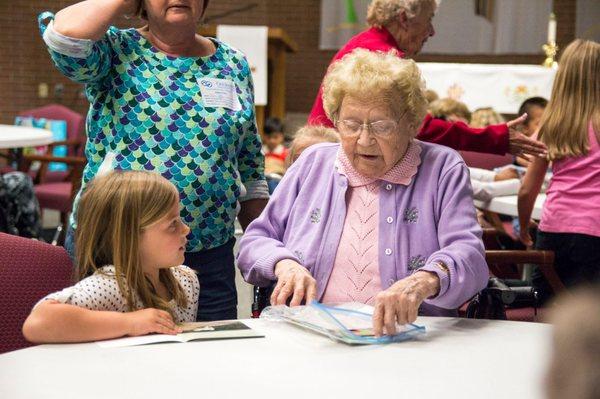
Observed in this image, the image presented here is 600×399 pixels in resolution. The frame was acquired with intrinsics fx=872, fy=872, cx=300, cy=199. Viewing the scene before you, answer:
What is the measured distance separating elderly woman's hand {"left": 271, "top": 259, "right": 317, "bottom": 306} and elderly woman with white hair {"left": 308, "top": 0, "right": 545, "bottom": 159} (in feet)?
3.74

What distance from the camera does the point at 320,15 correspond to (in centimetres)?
1177

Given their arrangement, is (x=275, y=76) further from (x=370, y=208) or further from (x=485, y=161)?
(x=370, y=208)

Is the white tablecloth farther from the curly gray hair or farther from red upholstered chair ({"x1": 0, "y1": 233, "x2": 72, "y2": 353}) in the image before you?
red upholstered chair ({"x1": 0, "y1": 233, "x2": 72, "y2": 353})

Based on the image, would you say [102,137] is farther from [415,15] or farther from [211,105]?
[415,15]

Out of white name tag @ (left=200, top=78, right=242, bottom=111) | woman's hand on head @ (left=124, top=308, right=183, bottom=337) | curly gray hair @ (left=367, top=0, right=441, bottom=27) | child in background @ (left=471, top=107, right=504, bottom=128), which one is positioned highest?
curly gray hair @ (left=367, top=0, right=441, bottom=27)

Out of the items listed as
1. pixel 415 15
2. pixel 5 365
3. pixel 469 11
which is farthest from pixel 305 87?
pixel 5 365

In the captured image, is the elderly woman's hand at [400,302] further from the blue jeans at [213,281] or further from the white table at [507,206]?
the white table at [507,206]

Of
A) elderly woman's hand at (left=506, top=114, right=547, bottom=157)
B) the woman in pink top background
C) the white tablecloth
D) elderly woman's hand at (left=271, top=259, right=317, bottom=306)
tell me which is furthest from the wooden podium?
elderly woman's hand at (left=271, top=259, right=317, bottom=306)

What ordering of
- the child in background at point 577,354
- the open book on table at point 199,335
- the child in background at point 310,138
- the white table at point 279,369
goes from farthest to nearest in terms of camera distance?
1. the child in background at point 310,138
2. the open book on table at point 199,335
3. the white table at point 279,369
4. the child in background at point 577,354

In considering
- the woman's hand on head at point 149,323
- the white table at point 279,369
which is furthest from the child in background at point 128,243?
the white table at point 279,369

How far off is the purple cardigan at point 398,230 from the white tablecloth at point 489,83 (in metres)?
5.58

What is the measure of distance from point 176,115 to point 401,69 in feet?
2.07

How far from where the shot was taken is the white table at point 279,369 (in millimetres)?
1402

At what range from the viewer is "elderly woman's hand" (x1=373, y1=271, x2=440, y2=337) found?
177 centimetres
